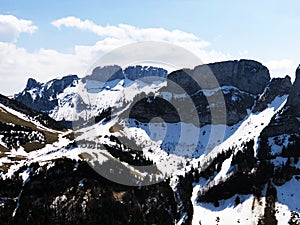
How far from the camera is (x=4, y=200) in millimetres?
199375

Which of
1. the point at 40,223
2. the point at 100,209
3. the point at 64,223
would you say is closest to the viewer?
the point at 40,223

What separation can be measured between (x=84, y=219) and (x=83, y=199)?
20939 millimetres

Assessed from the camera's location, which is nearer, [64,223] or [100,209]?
[64,223]

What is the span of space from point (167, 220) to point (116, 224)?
27.0m

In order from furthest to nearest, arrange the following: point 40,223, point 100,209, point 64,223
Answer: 1. point 100,209
2. point 64,223
3. point 40,223

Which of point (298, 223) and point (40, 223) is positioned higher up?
point (298, 223)

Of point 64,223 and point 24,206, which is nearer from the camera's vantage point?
point 64,223

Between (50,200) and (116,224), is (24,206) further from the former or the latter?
(116,224)

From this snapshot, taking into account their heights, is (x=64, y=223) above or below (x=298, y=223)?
below

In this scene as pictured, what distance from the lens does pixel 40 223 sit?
532ft

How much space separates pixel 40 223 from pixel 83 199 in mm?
38057

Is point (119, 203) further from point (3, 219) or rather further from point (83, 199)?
point (3, 219)

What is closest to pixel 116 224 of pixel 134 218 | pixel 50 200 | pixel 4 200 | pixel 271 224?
pixel 134 218

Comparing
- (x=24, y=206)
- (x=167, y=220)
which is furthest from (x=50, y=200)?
(x=167, y=220)
